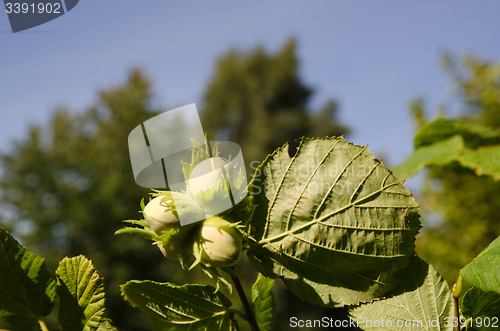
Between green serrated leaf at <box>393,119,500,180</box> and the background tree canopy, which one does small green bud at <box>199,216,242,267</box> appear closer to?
green serrated leaf at <box>393,119,500,180</box>

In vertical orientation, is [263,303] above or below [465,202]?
above

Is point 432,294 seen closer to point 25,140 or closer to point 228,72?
point 25,140

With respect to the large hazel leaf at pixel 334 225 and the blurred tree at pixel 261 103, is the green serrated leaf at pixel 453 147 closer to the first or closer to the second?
the large hazel leaf at pixel 334 225

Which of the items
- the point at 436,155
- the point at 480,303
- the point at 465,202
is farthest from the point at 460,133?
the point at 465,202

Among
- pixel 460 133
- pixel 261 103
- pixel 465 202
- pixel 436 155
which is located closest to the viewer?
pixel 436 155

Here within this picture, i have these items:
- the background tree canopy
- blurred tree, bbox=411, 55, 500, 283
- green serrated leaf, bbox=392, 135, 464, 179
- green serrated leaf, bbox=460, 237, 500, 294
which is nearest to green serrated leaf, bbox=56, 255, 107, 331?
green serrated leaf, bbox=460, 237, 500, 294

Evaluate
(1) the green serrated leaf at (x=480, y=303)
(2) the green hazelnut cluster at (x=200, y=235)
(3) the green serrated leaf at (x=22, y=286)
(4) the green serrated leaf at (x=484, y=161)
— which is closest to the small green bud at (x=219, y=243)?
(2) the green hazelnut cluster at (x=200, y=235)

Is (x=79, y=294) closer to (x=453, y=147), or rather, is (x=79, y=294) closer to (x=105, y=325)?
(x=105, y=325)
